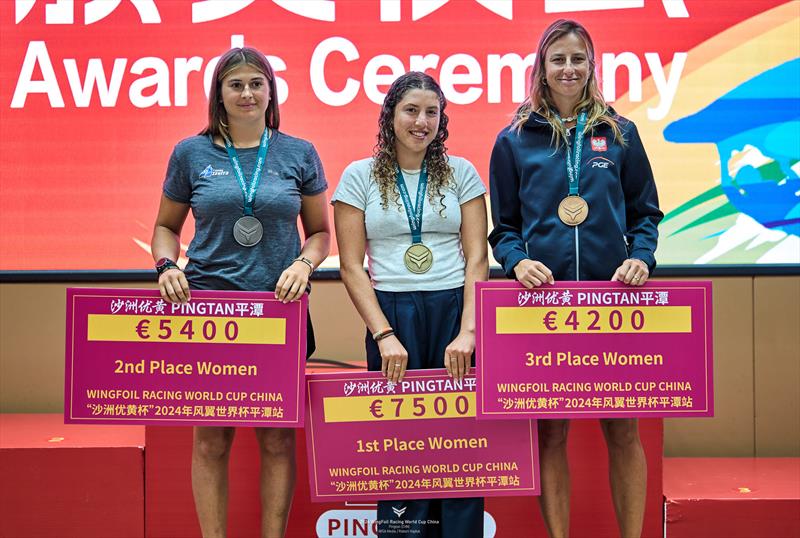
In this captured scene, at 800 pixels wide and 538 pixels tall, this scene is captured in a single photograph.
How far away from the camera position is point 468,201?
266 centimetres

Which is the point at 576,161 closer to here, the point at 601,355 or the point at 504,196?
the point at 504,196

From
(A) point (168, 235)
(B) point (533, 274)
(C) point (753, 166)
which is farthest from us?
(C) point (753, 166)

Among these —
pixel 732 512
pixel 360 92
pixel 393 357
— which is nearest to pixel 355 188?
pixel 393 357

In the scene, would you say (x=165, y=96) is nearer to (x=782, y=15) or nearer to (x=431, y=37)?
(x=431, y=37)

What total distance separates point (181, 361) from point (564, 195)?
1246 millimetres

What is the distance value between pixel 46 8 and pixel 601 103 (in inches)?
100

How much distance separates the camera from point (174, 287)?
254 centimetres

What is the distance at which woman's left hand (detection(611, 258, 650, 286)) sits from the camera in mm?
2508

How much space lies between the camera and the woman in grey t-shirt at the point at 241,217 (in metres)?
2.57

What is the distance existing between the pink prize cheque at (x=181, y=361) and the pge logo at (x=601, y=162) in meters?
0.96

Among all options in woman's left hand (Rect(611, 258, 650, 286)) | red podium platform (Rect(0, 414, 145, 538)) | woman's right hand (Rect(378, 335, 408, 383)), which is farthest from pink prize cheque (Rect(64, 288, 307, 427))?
woman's left hand (Rect(611, 258, 650, 286))

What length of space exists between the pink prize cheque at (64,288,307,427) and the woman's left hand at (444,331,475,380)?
1.43ft

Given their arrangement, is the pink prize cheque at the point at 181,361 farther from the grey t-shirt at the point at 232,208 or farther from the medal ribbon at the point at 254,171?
the medal ribbon at the point at 254,171

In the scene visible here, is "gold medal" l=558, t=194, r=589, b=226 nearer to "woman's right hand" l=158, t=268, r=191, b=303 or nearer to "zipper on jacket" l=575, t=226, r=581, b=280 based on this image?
"zipper on jacket" l=575, t=226, r=581, b=280
